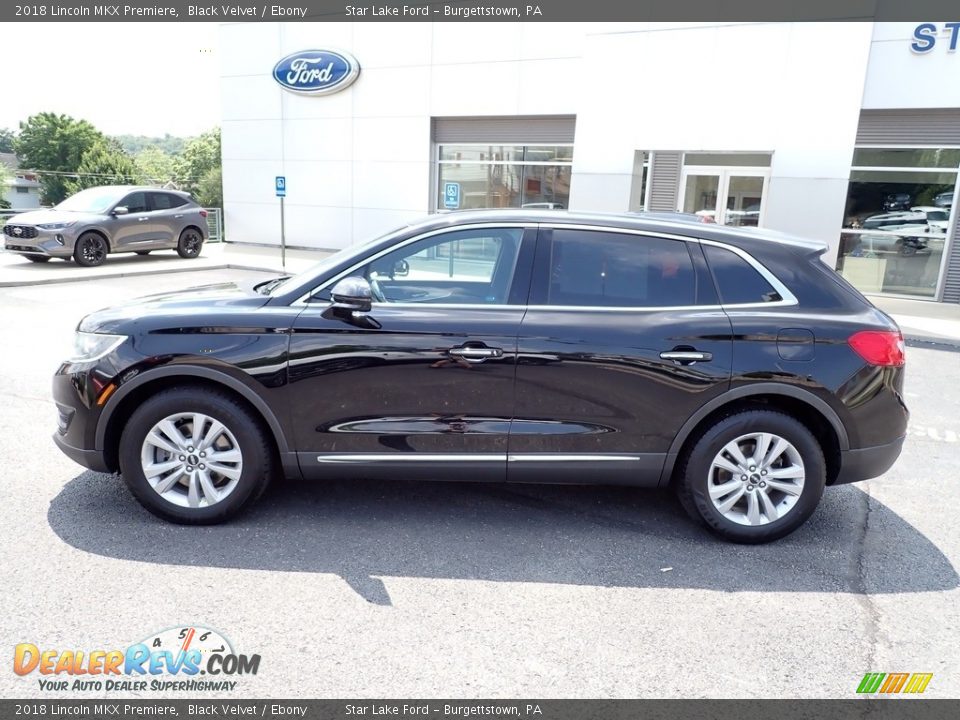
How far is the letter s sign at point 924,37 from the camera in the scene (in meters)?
12.3

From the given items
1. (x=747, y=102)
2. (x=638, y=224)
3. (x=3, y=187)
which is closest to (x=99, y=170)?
(x=3, y=187)

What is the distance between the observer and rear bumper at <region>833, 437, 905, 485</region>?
3.83 meters

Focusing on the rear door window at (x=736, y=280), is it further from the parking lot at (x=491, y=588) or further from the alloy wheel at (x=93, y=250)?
the alloy wheel at (x=93, y=250)

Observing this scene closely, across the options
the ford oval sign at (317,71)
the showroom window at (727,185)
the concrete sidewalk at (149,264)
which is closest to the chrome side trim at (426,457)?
the concrete sidewalk at (149,264)

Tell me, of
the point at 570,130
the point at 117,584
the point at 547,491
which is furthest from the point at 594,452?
the point at 570,130

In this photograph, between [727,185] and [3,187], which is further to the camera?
[3,187]

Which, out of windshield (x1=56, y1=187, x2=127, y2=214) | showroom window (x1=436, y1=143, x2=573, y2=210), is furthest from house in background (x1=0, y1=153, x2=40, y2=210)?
showroom window (x1=436, y1=143, x2=573, y2=210)

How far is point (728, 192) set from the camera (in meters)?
14.6

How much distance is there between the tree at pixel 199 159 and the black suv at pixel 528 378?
127245 millimetres

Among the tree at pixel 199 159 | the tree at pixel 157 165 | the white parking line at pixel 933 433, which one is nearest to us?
the white parking line at pixel 933 433

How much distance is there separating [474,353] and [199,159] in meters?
135

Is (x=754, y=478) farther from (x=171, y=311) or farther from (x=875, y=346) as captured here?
(x=171, y=311)
